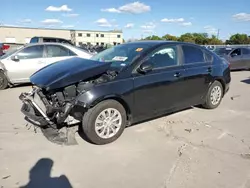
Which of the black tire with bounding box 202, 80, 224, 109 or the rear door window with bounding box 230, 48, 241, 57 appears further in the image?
the rear door window with bounding box 230, 48, 241, 57

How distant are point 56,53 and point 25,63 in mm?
1120

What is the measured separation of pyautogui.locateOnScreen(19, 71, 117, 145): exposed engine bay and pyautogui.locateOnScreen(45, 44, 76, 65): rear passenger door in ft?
15.9

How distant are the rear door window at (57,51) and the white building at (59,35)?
64084mm

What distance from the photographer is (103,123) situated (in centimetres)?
426

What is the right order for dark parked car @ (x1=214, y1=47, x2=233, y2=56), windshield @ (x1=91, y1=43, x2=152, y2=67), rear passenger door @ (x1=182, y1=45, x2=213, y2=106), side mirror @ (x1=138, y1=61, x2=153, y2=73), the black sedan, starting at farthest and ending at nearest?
dark parked car @ (x1=214, y1=47, x2=233, y2=56) → the black sedan → rear passenger door @ (x1=182, y1=45, x2=213, y2=106) → windshield @ (x1=91, y1=43, x2=152, y2=67) → side mirror @ (x1=138, y1=61, x2=153, y2=73)

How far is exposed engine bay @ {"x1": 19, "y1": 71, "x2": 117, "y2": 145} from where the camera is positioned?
160 inches

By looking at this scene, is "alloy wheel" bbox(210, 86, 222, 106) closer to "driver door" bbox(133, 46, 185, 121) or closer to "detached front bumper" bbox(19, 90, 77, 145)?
"driver door" bbox(133, 46, 185, 121)

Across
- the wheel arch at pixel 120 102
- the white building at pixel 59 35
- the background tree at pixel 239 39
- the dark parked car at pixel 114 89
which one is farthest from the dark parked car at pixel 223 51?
the white building at pixel 59 35

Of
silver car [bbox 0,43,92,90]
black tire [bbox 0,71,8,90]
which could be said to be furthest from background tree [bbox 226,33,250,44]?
black tire [bbox 0,71,8,90]

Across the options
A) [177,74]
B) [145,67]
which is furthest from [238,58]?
[145,67]

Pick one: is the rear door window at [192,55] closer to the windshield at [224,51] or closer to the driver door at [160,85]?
the driver door at [160,85]

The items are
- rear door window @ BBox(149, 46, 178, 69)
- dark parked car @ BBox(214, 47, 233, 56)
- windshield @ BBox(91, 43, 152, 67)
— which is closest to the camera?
windshield @ BBox(91, 43, 152, 67)

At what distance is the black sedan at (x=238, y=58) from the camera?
14945 millimetres

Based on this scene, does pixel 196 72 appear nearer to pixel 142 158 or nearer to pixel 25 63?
pixel 142 158
